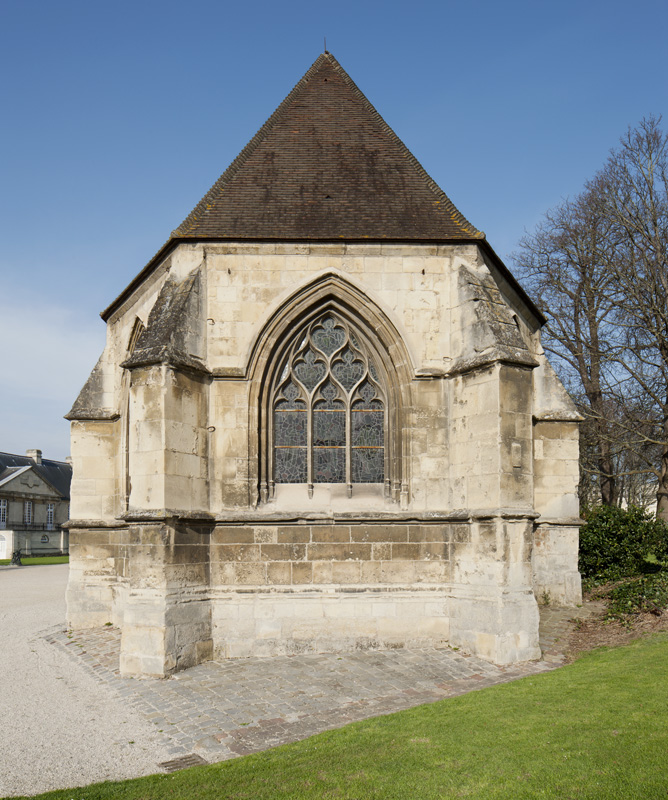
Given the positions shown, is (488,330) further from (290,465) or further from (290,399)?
(290,465)

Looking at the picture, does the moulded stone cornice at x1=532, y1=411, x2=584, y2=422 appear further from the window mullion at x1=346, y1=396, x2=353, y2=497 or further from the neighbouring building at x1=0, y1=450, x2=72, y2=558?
the neighbouring building at x1=0, y1=450, x2=72, y2=558

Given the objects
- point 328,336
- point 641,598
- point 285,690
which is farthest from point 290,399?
point 641,598

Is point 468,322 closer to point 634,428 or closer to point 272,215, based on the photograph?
point 272,215

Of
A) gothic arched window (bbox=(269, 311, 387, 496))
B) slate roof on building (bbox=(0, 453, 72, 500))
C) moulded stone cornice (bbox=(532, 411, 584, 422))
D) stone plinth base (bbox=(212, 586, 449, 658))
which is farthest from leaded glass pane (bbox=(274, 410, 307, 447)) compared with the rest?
slate roof on building (bbox=(0, 453, 72, 500))

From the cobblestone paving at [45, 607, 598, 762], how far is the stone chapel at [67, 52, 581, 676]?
328 millimetres

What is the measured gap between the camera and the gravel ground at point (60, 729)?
18.7ft

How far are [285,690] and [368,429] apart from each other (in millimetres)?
3893

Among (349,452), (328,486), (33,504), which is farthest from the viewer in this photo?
(33,504)

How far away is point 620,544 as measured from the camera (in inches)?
582

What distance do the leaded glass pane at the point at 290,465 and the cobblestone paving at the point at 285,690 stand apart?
2409 millimetres

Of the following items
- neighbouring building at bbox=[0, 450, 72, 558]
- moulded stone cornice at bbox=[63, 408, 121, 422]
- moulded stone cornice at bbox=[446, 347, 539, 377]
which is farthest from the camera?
neighbouring building at bbox=[0, 450, 72, 558]

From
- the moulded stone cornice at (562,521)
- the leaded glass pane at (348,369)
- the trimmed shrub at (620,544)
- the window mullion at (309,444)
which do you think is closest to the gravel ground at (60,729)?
the window mullion at (309,444)

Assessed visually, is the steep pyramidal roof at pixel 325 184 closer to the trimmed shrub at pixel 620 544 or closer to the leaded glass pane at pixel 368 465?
the leaded glass pane at pixel 368 465

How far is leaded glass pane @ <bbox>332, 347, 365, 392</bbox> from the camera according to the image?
10602mm
